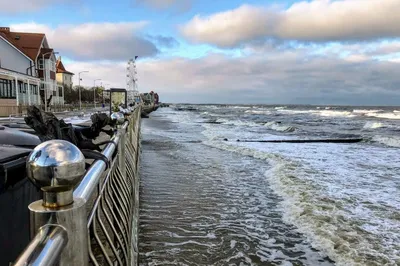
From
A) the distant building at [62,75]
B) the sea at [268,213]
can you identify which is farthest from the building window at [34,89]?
the distant building at [62,75]

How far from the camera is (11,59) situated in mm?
36062

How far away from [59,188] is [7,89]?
33482 mm

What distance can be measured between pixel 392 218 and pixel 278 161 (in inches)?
262

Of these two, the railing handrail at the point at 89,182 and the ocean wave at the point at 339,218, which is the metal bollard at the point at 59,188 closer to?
the railing handrail at the point at 89,182

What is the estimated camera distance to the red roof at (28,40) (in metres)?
42.6

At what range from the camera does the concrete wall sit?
34.0 meters

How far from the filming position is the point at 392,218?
698 centimetres

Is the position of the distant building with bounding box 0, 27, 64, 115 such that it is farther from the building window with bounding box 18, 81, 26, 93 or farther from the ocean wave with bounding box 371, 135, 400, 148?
the ocean wave with bounding box 371, 135, 400, 148

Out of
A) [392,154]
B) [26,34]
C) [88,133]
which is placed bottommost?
[392,154]

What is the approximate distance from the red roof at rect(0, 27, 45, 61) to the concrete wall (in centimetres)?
276

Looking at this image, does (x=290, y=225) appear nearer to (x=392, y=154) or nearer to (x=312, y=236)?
(x=312, y=236)

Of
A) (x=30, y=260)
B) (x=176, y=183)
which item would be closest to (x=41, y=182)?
(x=30, y=260)

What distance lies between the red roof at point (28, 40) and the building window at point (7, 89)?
38.6 feet

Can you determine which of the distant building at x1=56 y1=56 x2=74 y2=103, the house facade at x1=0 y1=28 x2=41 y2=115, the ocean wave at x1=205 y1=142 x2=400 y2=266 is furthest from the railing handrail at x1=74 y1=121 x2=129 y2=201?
the distant building at x1=56 y1=56 x2=74 y2=103
